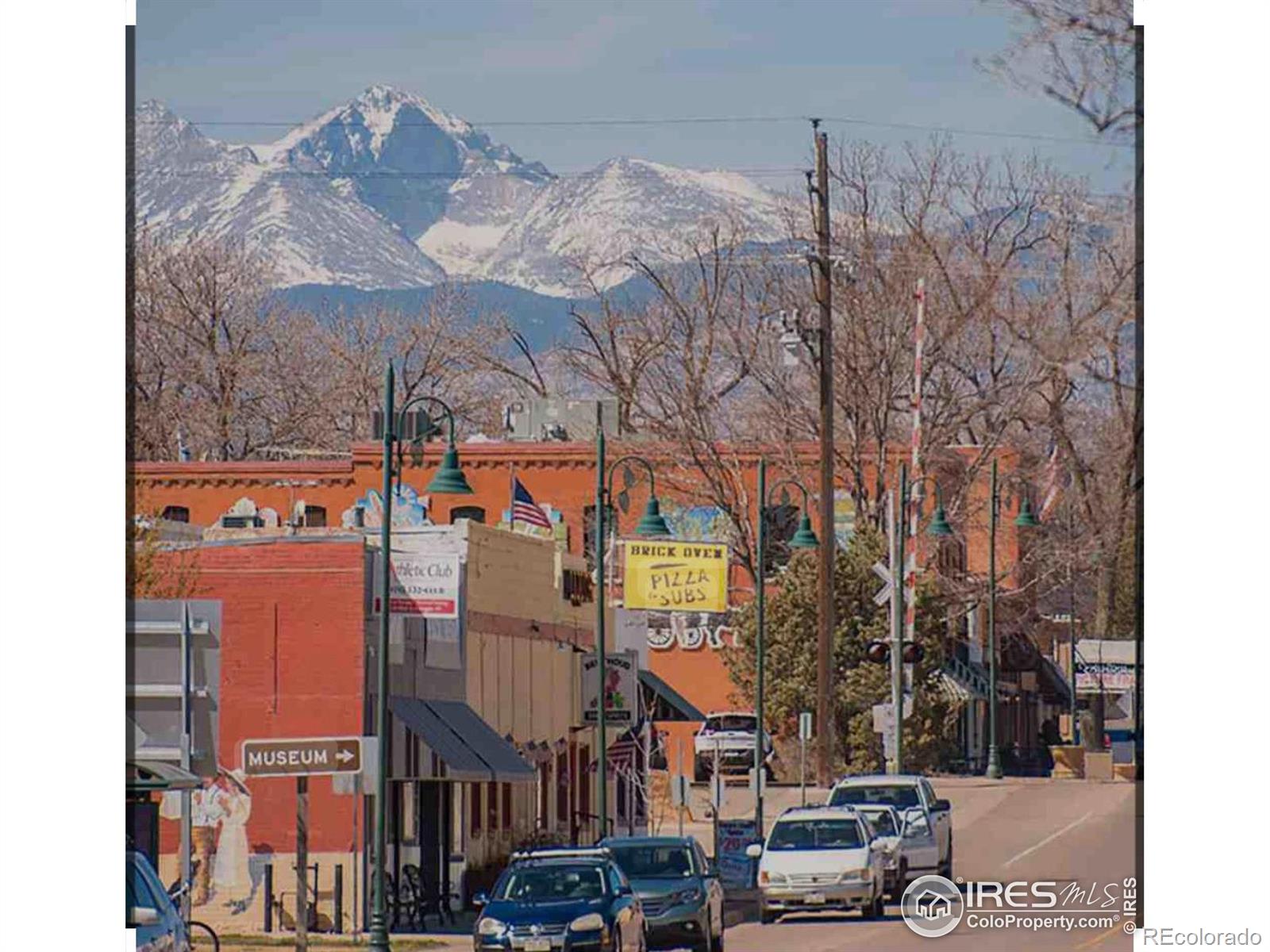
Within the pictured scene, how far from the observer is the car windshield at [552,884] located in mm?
27422

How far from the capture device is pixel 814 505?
35.1 m

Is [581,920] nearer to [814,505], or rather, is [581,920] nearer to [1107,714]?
[1107,714]

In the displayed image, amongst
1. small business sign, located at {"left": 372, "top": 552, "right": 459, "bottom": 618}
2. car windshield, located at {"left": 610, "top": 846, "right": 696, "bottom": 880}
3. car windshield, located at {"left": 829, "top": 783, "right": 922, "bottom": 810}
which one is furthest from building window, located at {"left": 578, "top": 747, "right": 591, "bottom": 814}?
car windshield, located at {"left": 610, "top": 846, "right": 696, "bottom": 880}

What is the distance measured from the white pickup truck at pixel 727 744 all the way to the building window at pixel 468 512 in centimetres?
790

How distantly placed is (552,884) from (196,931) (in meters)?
4.57

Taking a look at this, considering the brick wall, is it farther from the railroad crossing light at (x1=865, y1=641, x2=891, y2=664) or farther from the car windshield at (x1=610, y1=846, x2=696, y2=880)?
the railroad crossing light at (x1=865, y1=641, x2=891, y2=664)

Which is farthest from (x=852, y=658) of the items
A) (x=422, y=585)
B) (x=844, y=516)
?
(x=422, y=585)

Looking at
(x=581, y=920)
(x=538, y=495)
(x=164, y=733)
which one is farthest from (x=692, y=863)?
(x=538, y=495)

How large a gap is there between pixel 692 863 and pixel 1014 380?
25.5ft

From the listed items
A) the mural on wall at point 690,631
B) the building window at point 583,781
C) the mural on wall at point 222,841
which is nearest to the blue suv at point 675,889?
the mural on wall at point 222,841

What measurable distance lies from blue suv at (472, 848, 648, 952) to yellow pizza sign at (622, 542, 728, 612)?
782 centimetres

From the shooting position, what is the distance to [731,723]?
37.2 metres

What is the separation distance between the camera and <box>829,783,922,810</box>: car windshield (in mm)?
31594

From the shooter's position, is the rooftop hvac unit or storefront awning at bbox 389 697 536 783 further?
the rooftop hvac unit
